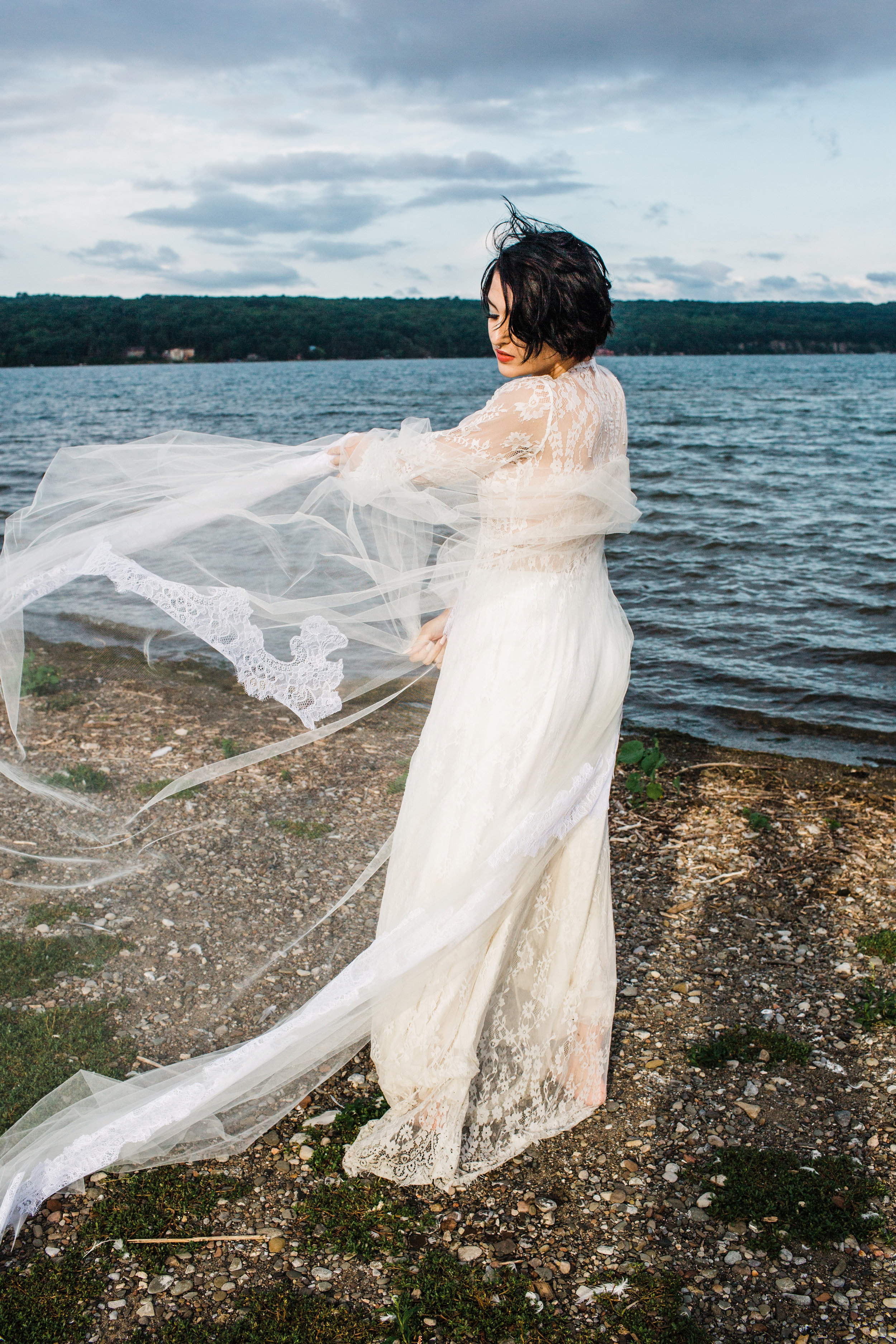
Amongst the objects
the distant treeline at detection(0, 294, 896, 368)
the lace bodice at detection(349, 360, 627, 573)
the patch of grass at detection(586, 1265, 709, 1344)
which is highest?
the distant treeline at detection(0, 294, 896, 368)

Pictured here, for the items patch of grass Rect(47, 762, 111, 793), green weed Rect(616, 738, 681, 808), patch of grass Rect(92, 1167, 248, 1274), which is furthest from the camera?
green weed Rect(616, 738, 681, 808)

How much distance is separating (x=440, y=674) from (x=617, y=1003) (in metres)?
1.99

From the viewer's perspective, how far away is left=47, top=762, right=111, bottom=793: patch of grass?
4129 mm

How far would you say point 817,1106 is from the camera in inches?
139

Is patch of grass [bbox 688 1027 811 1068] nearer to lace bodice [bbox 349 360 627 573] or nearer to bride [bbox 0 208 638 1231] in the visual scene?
bride [bbox 0 208 638 1231]

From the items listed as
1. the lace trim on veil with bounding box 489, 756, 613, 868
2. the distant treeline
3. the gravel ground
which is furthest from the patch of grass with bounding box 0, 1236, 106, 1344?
the distant treeline

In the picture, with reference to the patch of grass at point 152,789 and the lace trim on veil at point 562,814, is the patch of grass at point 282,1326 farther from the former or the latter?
the patch of grass at point 152,789

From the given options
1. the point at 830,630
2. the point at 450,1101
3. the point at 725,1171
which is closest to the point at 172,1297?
the point at 450,1101

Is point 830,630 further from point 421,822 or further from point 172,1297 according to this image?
point 172,1297

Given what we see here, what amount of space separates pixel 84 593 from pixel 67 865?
1312 millimetres

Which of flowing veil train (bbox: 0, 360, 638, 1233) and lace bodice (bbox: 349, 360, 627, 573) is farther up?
lace bodice (bbox: 349, 360, 627, 573)

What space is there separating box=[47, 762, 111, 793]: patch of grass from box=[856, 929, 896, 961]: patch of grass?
3.58m

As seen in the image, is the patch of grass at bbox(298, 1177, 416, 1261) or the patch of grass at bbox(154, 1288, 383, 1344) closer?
the patch of grass at bbox(154, 1288, 383, 1344)

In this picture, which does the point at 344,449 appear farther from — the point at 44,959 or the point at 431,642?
the point at 44,959
